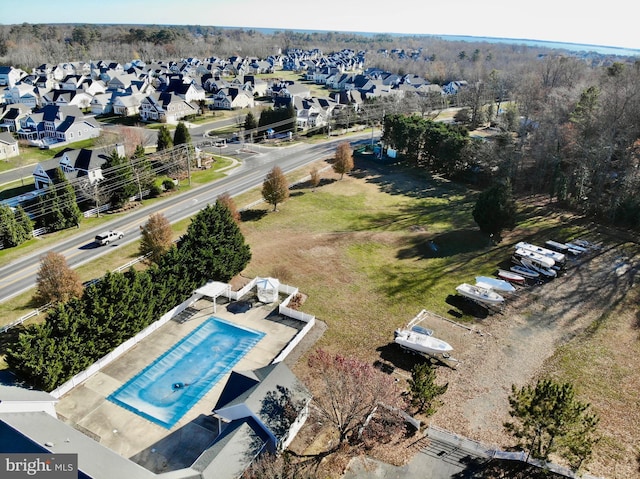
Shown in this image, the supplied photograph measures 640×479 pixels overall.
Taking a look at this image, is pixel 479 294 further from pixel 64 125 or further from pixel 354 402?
pixel 64 125

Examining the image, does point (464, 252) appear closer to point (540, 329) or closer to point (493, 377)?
point (540, 329)

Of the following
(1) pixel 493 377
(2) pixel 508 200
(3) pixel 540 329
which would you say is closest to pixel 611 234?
(2) pixel 508 200

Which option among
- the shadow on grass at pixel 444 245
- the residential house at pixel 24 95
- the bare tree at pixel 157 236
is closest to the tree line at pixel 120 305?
the bare tree at pixel 157 236

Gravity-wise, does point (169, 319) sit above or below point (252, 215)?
below

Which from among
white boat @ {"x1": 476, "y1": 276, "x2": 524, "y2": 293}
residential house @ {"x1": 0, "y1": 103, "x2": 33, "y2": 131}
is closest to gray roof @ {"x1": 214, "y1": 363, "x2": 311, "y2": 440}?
white boat @ {"x1": 476, "y1": 276, "x2": 524, "y2": 293}

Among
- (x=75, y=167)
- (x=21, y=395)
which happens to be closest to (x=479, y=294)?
(x=21, y=395)
